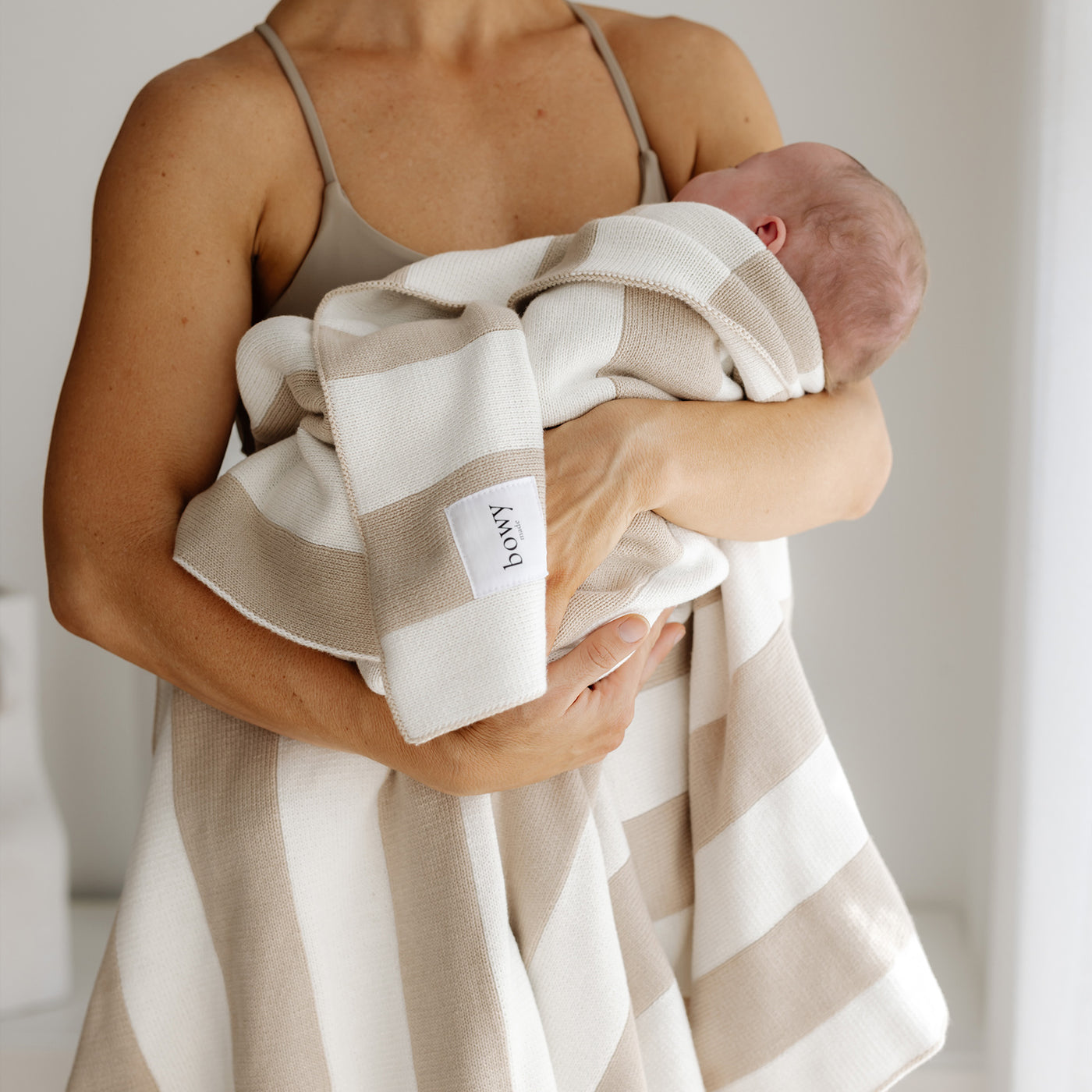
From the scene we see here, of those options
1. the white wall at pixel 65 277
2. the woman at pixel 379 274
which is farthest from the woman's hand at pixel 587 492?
the white wall at pixel 65 277

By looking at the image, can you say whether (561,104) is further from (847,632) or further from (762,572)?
(847,632)

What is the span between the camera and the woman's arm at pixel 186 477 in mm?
729

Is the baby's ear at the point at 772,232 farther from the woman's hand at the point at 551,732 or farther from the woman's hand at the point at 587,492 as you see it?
the woman's hand at the point at 551,732

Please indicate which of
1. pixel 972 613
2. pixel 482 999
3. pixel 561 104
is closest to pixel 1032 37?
pixel 561 104

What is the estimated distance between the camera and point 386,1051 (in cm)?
81

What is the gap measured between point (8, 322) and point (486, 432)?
1424 mm

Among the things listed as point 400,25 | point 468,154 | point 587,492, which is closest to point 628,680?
point 587,492

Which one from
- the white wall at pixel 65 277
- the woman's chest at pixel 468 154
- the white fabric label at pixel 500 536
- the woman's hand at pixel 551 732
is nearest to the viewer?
the white fabric label at pixel 500 536

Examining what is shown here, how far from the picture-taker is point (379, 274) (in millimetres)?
917

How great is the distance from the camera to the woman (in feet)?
2.41

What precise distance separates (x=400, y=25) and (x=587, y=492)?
1.88 ft

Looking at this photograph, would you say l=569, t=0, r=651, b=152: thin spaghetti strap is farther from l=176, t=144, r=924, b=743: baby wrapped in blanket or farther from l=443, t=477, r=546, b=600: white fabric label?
l=443, t=477, r=546, b=600: white fabric label

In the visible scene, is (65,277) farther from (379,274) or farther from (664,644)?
(664,644)

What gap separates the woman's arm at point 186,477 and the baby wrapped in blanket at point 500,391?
6 cm
